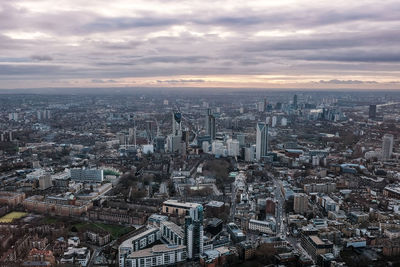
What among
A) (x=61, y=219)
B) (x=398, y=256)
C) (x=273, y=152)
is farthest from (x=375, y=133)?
(x=61, y=219)

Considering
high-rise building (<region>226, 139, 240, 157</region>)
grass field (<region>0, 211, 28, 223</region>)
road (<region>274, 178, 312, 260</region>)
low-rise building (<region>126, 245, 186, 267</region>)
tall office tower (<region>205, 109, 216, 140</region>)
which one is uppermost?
tall office tower (<region>205, 109, 216, 140</region>)

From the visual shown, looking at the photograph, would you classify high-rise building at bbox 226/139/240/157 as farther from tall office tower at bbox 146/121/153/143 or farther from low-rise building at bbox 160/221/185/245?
low-rise building at bbox 160/221/185/245

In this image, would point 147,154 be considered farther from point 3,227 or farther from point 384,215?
point 384,215

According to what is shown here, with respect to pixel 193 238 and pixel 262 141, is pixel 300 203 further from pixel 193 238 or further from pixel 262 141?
pixel 262 141

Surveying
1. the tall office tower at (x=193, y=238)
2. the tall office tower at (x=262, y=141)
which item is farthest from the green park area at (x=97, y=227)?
the tall office tower at (x=262, y=141)

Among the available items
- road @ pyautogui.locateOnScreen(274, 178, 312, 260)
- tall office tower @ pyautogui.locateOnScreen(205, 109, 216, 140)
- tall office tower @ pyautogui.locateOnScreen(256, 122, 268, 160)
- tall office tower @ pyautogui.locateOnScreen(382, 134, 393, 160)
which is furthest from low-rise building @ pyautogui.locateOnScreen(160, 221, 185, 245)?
tall office tower @ pyautogui.locateOnScreen(205, 109, 216, 140)

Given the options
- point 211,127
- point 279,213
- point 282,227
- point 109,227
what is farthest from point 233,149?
point 109,227

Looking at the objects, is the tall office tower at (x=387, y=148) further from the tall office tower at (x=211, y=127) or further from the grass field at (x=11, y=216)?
the grass field at (x=11, y=216)
